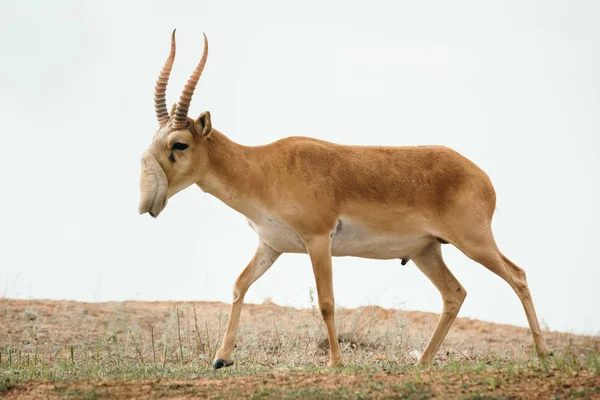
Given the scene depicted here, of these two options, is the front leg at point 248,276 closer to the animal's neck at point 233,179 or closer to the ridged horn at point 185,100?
the animal's neck at point 233,179

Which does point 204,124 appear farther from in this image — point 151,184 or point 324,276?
point 324,276

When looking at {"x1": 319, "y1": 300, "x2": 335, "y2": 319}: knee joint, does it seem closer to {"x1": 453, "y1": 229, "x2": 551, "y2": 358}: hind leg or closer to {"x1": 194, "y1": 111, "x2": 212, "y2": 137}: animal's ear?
{"x1": 453, "y1": 229, "x2": 551, "y2": 358}: hind leg

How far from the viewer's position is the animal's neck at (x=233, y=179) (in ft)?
36.3

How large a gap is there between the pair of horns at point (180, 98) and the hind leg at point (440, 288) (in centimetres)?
342

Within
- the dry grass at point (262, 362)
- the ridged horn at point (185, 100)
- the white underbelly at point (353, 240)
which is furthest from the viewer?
the white underbelly at point (353, 240)

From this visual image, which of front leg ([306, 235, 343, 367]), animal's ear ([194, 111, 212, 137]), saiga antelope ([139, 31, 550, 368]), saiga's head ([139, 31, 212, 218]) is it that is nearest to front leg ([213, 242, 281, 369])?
saiga antelope ([139, 31, 550, 368])

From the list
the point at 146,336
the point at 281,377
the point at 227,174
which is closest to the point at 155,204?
the point at 227,174

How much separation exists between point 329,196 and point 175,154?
1830mm

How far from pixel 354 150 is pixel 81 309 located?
963cm

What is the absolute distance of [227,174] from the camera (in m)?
11.1

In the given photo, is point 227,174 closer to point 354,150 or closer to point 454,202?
point 354,150

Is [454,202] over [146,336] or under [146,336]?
over

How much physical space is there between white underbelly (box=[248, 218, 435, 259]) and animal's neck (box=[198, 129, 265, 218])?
283 mm

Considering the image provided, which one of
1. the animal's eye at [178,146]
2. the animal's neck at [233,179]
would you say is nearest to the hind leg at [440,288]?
the animal's neck at [233,179]
